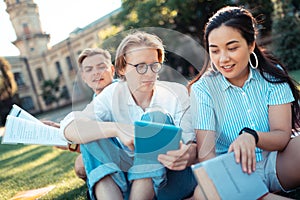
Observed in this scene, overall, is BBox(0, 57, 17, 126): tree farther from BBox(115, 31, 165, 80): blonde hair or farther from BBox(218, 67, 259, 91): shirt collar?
BBox(218, 67, 259, 91): shirt collar

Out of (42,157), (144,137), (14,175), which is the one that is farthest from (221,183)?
(42,157)

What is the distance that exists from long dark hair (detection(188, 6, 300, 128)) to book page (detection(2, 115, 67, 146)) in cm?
72

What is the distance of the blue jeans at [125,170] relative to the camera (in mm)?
1225

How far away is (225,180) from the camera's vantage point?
3.08 ft

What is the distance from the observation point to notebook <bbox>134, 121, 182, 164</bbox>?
106 cm

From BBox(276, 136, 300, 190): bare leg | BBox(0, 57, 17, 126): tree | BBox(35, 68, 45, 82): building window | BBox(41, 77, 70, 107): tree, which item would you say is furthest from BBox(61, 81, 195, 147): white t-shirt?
BBox(35, 68, 45, 82): building window

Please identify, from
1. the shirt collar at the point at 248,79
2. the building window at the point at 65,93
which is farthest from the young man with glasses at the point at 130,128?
the building window at the point at 65,93

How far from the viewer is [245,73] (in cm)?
137

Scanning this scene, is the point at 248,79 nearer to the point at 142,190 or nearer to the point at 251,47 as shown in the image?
the point at 251,47

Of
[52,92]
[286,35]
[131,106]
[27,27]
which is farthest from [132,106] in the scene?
[27,27]

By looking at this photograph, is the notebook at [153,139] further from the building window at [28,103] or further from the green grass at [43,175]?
the building window at [28,103]

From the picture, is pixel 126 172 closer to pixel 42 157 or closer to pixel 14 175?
pixel 14 175

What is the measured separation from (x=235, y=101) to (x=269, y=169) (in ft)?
1.04

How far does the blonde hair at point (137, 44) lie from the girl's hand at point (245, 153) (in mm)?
503
